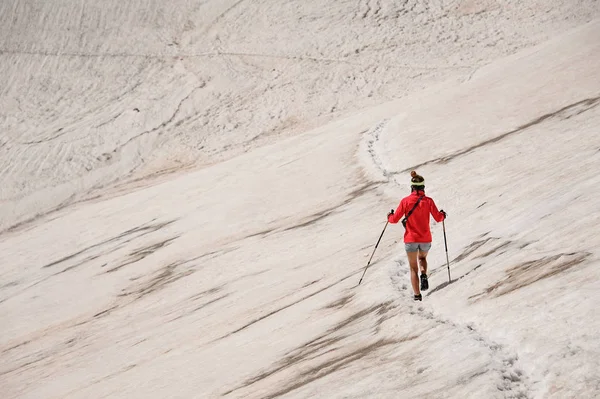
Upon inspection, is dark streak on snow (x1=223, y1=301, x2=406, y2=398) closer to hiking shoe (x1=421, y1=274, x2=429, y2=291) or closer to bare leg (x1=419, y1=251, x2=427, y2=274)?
hiking shoe (x1=421, y1=274, x2=429, y2=291)

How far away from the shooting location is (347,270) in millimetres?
11266

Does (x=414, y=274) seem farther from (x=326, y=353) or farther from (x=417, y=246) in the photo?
(x=326, y=353)

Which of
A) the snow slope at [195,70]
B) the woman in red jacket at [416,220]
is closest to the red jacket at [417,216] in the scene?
the woman in red jacket at [416,220]

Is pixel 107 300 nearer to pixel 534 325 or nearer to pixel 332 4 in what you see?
pixel 534 325

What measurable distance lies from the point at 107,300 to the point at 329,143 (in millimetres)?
7751

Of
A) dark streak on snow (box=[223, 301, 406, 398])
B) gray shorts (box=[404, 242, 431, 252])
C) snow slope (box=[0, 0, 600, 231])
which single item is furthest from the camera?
snow slope (box=[0, 0, 600, 231])

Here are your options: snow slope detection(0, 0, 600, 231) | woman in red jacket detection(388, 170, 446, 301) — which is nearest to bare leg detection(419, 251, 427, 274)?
woman in red jacket detection(388, 170, 446, 301)

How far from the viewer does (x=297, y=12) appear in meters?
39.5

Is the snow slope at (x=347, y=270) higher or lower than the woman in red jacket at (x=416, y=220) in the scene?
lower

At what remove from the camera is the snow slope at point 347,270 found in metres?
7.28

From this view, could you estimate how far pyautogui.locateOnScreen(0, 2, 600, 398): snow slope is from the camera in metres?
7.28

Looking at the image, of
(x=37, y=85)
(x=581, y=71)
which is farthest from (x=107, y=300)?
(x=37, y=85)

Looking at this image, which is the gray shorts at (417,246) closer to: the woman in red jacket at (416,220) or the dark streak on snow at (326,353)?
the woman in red jacket at (416,220)

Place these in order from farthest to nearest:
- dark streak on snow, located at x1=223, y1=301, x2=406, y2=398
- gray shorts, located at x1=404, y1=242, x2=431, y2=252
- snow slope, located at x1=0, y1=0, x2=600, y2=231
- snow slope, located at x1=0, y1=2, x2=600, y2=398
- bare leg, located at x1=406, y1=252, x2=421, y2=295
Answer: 1. snow slope, located at x1=0, y1=0, x2=600, y2=231
2. gray shorts, located at x1=404, y1=242, x2=431, y2=252
3. bare leg, located at x1=406, y1=252, x2=421, y2=295
4. dark streak on snow, located at x1=223, y1=301, x2=406, y2=398
5. snow slope, located at x1=0, y1=2, x2=600, y2=398
